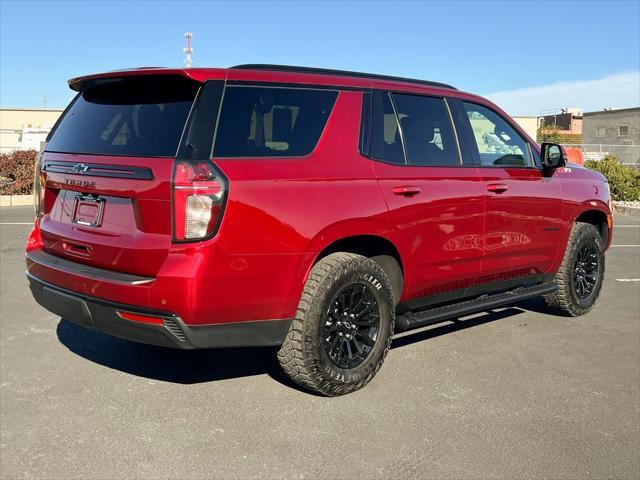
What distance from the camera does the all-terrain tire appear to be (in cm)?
578

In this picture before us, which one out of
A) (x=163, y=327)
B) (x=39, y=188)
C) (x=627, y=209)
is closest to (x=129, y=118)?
(x=39, y=188)

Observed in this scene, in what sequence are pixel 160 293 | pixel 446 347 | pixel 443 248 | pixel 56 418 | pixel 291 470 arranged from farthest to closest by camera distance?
1. pixel 446 347
2. pixel 443 248
3. pixel 56 418
4. pixel 160 293
5. pixel 291 470

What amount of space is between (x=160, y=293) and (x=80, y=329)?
2337 millimetres

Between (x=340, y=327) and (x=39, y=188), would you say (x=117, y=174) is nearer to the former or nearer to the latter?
(x=39, y=188)

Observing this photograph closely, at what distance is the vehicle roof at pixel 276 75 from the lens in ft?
11.5

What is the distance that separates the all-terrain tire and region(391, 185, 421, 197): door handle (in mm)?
2216

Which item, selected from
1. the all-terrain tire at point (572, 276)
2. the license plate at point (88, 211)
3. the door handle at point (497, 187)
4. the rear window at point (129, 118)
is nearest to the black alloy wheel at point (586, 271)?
the all-terrain tire at point (572, 276)

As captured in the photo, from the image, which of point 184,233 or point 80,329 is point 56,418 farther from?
point 80,329

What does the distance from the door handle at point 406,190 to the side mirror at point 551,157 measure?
1727mm

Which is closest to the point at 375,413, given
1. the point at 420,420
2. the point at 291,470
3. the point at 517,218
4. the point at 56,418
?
the point at 420,420

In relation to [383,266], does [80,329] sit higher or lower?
lower

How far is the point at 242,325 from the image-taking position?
3.50 metres

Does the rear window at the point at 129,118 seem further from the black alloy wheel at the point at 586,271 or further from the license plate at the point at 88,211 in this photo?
the black alloy wheel at the point at 586,271

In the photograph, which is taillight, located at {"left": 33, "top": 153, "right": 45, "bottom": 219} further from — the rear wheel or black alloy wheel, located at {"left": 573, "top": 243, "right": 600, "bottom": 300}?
black alloy wheel, located at {"left": 573, "top": 243, "right": 600, "bottom": 300}
